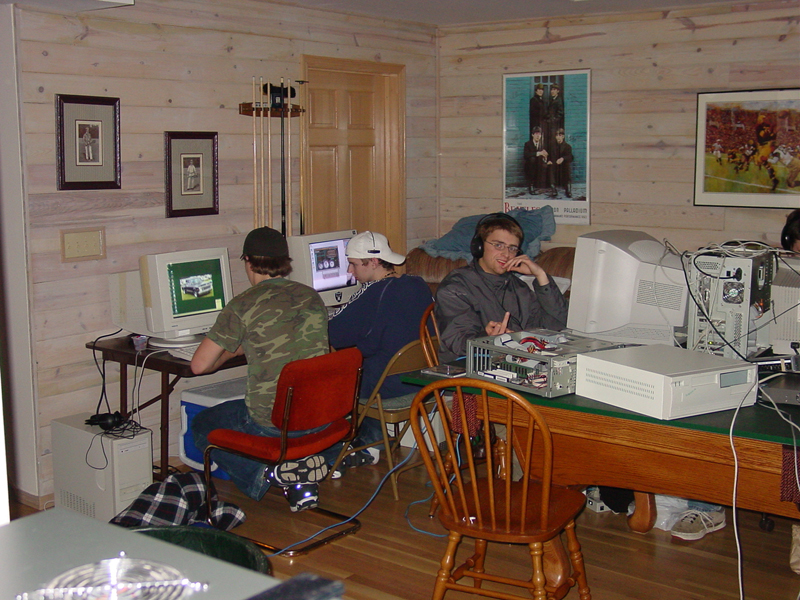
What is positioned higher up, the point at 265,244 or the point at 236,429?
the point at 265,244

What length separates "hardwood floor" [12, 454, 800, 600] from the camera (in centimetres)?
286

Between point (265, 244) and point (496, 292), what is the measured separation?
960 millimetres

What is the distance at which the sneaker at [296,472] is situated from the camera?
327cm

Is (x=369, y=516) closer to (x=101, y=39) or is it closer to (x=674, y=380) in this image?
(x=674, y=380)

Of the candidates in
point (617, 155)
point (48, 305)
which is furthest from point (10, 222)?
point (617, 155)

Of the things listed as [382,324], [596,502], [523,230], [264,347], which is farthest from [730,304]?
[523,230]

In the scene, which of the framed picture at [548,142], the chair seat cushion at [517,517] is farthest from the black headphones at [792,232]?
the framed picture at [548,142]

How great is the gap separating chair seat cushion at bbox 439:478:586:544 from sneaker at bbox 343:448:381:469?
58.0 inches

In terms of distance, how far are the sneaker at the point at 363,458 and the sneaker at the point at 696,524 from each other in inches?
57.7

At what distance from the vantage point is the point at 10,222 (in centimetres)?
355

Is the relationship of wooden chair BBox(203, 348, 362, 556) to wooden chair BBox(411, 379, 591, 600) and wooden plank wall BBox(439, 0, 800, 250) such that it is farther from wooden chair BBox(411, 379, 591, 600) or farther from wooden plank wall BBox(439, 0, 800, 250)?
wooden plank wall BBox(439, 0, 800, 250)

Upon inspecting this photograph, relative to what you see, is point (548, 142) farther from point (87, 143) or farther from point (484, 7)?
point (87, 143)

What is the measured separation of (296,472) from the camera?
3289mm

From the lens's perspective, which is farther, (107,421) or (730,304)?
(107,421)
